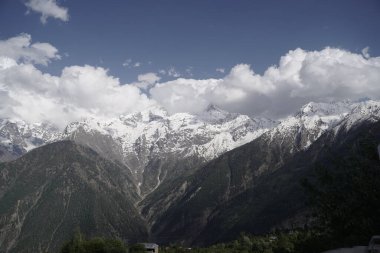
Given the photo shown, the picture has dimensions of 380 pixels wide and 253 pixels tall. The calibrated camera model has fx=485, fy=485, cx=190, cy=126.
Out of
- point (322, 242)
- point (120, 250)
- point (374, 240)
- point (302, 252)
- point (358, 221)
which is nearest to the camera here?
point (374, 240)

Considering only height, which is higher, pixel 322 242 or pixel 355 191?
pixel 355 191

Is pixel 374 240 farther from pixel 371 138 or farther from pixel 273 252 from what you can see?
pixel 273 252

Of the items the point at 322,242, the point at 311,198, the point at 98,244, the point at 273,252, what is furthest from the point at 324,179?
the point at 98,244

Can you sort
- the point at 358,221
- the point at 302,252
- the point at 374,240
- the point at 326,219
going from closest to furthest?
the point at 374,240 < the point at 358,221 < the point at 326,219 < the point at 302,252

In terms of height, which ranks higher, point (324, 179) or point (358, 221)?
point (324, 179)

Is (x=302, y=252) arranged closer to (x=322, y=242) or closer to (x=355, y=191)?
(x=322, y=242)

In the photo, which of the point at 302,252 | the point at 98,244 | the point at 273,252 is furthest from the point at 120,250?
the point at 302,252

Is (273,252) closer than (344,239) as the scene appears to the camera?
No

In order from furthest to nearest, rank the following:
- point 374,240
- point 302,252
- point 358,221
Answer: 1. point 302,252
2. point 358,221
3. point 374,240

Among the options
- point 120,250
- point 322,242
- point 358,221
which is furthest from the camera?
point 120,250
